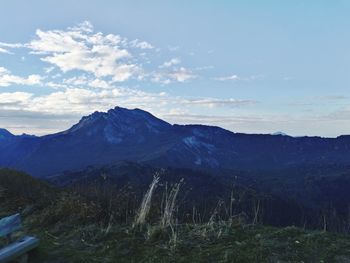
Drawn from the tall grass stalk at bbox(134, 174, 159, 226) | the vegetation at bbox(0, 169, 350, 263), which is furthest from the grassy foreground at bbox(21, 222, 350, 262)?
the tall grass stalk at bbox(134, 174, 159, 226)

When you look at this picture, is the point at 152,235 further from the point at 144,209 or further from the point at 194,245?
the point at 144,209

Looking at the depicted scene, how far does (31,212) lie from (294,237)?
640 centimetres

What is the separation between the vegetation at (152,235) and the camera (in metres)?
6.89

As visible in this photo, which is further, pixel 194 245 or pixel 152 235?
pixel 152 235

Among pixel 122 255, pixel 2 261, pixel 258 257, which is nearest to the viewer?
pixel 2 261

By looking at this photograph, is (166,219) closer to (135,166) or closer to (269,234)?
(269,234)

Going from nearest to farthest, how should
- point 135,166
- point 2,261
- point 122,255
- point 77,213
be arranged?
point 2,261, point 122,255, point 77,213, point 135,166

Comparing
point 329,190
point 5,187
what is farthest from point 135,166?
point 5,187

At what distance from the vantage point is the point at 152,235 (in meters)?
7.96

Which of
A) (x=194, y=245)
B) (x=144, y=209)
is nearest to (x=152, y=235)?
(x=194, y=245)

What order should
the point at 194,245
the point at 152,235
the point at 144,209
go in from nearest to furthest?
the point at 194,245 → the point at 152,235 → the point at 144,209

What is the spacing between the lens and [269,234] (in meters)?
7.68

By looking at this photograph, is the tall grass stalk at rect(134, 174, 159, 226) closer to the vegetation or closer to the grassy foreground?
the vegetation

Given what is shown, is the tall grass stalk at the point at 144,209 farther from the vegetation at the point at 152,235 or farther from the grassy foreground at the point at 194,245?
the grassy foreground at the point at 194,245
